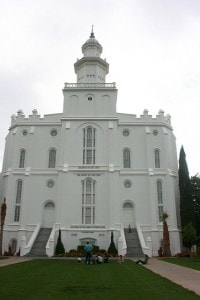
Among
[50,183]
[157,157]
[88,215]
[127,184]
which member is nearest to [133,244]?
[88,215]

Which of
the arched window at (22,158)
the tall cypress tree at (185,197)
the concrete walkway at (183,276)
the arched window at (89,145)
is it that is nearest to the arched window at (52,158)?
the arched window at (22,158)

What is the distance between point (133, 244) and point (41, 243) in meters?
10.6

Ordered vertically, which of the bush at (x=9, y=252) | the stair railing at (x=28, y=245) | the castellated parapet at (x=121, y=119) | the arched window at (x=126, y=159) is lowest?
the bush at (x=9, y=252)

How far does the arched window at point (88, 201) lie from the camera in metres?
39.3

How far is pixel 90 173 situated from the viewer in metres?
40.8

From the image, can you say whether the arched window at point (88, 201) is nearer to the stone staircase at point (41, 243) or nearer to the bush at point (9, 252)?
the stone staircase at point (41, 243)

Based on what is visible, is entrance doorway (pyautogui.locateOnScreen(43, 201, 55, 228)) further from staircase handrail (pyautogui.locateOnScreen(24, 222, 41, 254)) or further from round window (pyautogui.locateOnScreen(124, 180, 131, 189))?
round window (pyautogui.locateOnScreen(124, 180, 131, 189))

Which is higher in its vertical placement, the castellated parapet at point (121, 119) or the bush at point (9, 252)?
the castellated parapet at point (121, 119)

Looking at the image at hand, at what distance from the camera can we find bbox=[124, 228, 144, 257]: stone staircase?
1352 inches

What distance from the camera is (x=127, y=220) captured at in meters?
40.8

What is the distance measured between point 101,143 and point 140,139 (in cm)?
570

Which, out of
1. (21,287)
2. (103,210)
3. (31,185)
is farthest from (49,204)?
(21,287)

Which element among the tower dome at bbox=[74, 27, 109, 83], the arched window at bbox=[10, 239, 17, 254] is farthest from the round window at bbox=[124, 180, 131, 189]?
the tower dome at bbox=[74, 27, 109, 83]

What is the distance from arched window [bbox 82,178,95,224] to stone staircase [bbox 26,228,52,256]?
4.79 meters
